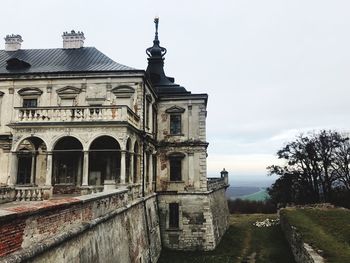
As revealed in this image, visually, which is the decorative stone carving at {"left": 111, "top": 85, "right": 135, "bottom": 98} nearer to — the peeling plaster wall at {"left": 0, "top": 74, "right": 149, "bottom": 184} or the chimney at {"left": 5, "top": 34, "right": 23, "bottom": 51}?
the peeling plaster wall at {"left": 0, "top": 74, "right": 149, "bottom": 184}

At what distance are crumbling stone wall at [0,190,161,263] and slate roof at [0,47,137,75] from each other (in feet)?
30.9

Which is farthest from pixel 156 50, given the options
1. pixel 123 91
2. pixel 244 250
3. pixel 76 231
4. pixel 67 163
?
pixel 76 231

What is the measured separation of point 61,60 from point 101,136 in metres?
8.57

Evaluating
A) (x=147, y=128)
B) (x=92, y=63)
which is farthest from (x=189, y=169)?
(x=92, y=63)

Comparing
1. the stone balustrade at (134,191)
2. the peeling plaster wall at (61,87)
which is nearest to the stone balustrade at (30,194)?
the stone balustrade at (134,191)

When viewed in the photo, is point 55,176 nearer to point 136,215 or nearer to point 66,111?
point 66,111

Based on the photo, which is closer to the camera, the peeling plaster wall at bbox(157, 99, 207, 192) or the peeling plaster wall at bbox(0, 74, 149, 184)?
the peeling plaster wall at bbox(0, 74, 149, 184)

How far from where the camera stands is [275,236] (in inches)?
1128

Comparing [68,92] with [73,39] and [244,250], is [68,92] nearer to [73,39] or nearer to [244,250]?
[73,39]

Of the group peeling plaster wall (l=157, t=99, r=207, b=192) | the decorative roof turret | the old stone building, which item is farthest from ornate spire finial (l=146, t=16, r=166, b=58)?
peeling plaster wall (l=157, t=99, r=207, b=192)

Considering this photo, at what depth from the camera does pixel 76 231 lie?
868cm

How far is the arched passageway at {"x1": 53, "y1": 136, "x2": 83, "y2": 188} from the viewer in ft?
64.6

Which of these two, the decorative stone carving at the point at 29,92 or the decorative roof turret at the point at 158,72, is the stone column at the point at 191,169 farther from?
the decorative stone carving at the point at 29,92

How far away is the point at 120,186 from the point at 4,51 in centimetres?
1575
